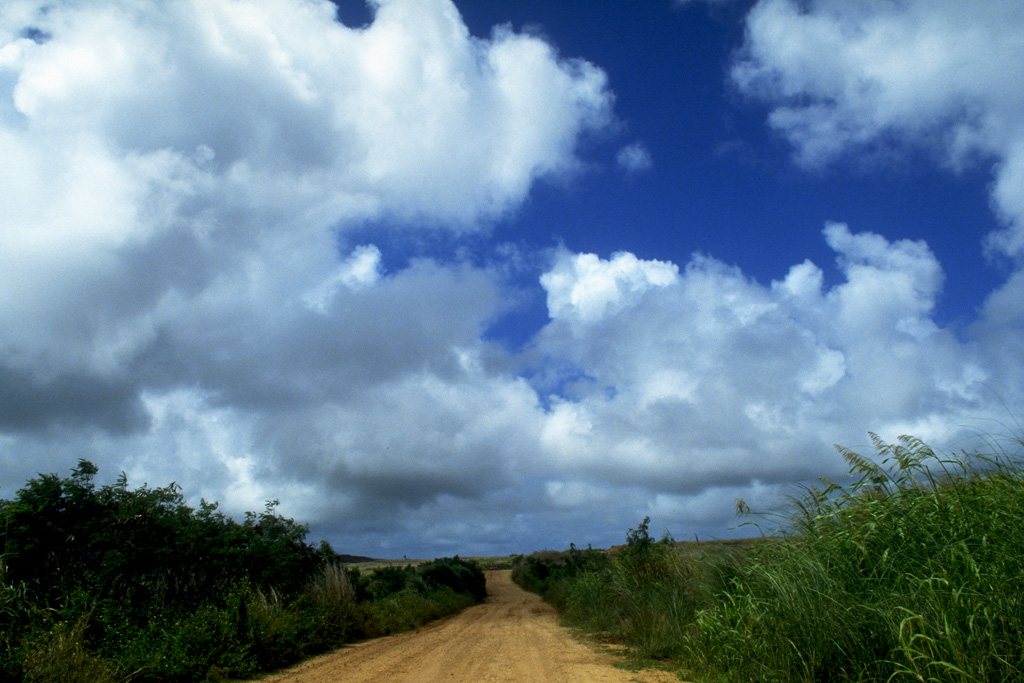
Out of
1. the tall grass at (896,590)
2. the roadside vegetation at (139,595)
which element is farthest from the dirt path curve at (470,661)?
the tall grass at (896,590)

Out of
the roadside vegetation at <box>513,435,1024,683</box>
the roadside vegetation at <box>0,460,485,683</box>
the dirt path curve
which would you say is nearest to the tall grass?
the roadside vegetation at <box>513,435,1024,683</box>

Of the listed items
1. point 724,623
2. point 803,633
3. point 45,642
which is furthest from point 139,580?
point 803,633

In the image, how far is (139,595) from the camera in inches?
426

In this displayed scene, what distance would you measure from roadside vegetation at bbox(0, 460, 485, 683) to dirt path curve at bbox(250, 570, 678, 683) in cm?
96

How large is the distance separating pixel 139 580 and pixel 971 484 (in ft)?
40.7

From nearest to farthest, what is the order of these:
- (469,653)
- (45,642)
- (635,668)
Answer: (45,642) → (635,668) → (469,653)

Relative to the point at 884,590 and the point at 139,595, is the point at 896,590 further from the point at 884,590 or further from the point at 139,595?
the point at 139,595

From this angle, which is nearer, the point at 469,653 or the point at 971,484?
the point at 971,484

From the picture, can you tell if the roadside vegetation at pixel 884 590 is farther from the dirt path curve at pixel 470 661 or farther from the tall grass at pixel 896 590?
the dirt path curve at pixel 470 661

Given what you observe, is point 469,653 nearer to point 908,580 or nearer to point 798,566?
point 798,566

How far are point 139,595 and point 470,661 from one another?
586 centimetres

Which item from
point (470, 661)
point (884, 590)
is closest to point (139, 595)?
point (470, 661)

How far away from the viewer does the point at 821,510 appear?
26.7 ft

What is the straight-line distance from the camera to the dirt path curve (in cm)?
925
